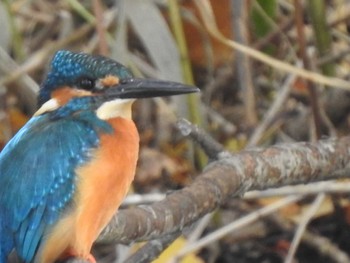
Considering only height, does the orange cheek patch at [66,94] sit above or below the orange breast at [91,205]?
above

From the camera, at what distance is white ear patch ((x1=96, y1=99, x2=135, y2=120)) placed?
3016mm

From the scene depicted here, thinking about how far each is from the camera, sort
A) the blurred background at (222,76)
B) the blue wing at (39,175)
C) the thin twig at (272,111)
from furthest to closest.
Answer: the thin twig at (272,111), the blurred background at (222,76), the blue wing at (39,175)

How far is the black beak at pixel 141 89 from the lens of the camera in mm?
2984

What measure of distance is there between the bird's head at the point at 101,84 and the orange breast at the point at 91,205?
0.13 m

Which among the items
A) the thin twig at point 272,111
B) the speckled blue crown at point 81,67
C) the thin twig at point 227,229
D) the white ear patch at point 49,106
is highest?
the speckled blue crown at point 81,67

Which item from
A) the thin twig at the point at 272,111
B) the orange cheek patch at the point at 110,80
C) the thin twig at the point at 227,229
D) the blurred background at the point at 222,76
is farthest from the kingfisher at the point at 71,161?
the thin twig at the point at 272,111

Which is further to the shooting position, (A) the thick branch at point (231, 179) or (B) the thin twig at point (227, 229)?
(B) the thin twig at point (227, 229)

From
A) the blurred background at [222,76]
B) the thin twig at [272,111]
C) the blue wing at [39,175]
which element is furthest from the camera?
the thin twig at [272,111]

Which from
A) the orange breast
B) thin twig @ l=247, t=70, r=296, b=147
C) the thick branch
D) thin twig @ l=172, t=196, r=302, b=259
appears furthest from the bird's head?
thin twig @ l=247, t=70, r=296, b=147

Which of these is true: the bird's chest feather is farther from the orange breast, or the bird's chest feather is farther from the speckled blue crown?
the speckled blue crown

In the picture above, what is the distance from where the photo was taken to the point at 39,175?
294 cm

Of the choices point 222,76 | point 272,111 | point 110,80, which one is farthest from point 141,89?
point 222,76

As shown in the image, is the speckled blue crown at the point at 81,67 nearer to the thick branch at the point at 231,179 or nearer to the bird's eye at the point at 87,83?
the bird's eye at the point at 87,83

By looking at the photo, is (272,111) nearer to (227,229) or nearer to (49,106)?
(227,229)
